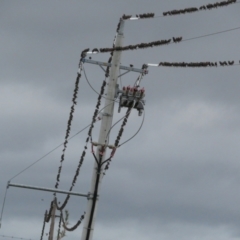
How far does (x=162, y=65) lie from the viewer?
42625 mm

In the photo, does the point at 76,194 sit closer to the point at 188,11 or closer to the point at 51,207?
the point at 188,11

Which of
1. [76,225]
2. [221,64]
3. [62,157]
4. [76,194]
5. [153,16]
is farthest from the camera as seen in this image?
[76,225]

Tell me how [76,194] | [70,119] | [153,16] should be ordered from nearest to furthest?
1. [153,16]
2. [76,194]
3. [70,119]

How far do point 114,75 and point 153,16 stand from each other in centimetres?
525

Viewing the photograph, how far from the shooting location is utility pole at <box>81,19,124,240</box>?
148ft

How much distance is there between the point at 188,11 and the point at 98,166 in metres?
9.82

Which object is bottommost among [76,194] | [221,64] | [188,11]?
[76,194]

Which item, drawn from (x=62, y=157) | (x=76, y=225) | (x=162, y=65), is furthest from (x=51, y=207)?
(x=162, y=65)

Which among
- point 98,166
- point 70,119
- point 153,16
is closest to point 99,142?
point 98,166

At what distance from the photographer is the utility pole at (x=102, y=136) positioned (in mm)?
45094

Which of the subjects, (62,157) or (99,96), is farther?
(62,157)

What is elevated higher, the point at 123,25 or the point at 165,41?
the point at 123,25

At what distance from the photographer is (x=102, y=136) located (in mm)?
45531

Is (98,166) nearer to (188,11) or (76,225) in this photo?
(188,11)
